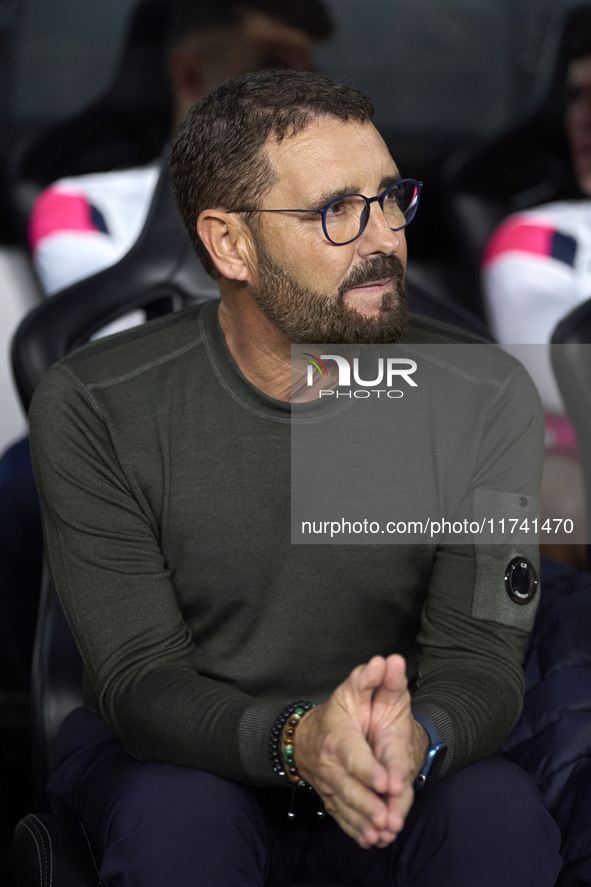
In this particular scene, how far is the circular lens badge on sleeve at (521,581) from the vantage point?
1048mm

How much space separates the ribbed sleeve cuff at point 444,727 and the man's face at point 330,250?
399 millimetres

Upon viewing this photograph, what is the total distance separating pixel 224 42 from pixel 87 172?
0.42 metres

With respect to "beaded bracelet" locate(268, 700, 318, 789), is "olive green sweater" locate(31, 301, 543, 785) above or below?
above

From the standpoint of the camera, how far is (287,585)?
1.07 metres

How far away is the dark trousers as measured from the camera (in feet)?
2.88

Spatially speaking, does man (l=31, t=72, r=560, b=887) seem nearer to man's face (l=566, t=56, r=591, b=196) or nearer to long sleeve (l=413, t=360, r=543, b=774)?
long sleeve (l=413, t=360, r=543, b=774)

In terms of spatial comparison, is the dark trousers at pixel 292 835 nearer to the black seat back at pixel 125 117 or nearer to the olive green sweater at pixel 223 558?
the olive green sweater at pixel 223 558

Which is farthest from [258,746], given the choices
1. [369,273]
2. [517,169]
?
[517,169]

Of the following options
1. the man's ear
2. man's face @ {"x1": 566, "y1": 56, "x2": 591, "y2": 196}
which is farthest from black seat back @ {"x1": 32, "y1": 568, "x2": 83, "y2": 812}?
man's face @ {"x1": 566, "y1": 56, "x2": 591, "y2": 196}

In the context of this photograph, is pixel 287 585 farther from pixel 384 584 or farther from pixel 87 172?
pixel 87 172

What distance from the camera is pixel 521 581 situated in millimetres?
1058

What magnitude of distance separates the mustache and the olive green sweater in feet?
0.53

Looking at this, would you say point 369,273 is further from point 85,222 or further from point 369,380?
point 85,222

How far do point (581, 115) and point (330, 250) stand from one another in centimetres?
133
